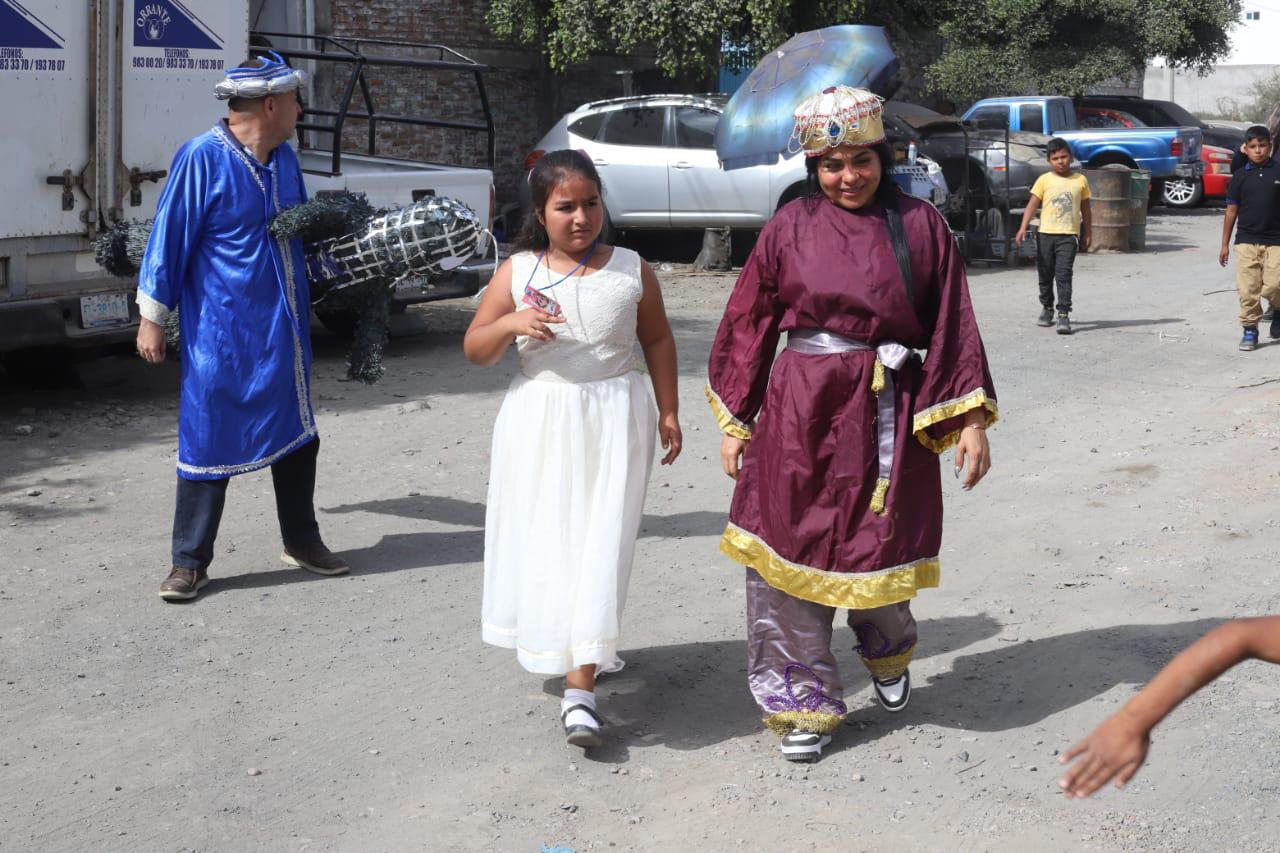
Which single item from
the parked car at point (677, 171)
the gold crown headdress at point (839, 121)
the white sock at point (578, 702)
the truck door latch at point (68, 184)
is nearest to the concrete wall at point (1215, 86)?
the parked car at point (677, 171)

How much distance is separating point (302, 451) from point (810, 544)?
2386 mm

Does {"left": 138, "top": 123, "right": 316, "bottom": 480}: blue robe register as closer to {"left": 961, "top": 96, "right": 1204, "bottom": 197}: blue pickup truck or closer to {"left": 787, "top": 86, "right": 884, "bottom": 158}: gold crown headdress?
{"left": 787, "top": 86, "right": 884, "bottom": 158}: gold crown headdress

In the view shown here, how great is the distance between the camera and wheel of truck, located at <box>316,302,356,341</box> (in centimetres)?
1084

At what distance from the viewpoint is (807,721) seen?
14.0ft

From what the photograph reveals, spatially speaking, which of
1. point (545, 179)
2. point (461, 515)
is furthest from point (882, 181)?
point (461, 515)

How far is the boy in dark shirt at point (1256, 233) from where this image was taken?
11578mm

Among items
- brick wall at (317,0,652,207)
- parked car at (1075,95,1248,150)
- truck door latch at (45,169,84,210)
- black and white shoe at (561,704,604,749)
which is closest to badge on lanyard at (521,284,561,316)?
black and white shoe at (561,704,604,749)

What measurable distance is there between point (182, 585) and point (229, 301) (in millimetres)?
1055

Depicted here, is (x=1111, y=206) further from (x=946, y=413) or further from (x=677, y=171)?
(x=946, y=413)

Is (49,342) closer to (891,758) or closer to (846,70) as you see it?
(891,758)

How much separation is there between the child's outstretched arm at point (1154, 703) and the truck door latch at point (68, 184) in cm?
732

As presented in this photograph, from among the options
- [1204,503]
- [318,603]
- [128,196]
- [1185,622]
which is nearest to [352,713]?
[318,603]

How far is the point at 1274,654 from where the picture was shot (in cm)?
221

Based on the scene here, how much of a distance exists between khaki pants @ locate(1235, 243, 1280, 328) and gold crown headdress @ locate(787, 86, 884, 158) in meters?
8.37
